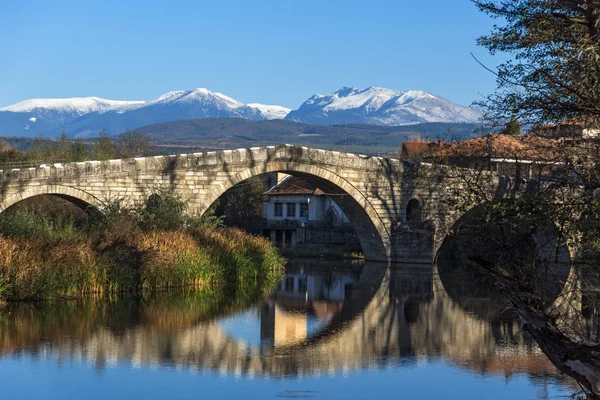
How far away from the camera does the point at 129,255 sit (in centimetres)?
2275

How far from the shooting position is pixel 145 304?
21266 millimetres

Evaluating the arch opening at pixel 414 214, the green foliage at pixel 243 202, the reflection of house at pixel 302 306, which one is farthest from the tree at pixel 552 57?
the green foliage at pixel 243 202

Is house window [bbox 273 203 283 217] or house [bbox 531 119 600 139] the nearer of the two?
house [bbox 531 119 600 139]

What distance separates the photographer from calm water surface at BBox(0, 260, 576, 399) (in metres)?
13.4

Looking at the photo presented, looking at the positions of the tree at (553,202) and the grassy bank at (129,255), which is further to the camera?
the grassy bank at (129,255)

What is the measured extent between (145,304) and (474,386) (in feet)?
30.2

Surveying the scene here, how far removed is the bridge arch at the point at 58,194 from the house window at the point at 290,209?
2251 cm

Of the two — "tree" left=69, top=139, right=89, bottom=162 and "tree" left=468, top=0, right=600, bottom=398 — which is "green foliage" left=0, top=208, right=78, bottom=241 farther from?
"tree" left=69, top=139, right=89, bottom=162

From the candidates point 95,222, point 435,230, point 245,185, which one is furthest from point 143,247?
point 245,185

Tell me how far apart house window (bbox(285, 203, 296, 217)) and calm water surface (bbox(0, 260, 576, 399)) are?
91.5ft

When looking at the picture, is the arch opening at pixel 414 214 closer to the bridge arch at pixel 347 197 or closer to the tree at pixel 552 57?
the bridge arch at pixel 347 197

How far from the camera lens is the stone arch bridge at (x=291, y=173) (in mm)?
30188

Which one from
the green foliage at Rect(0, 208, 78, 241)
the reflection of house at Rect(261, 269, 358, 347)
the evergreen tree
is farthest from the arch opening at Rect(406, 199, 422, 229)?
the green foliage at Rect(0, 208, 78, 241)

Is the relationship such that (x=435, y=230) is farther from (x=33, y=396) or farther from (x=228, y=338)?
(x=33, y=396)
